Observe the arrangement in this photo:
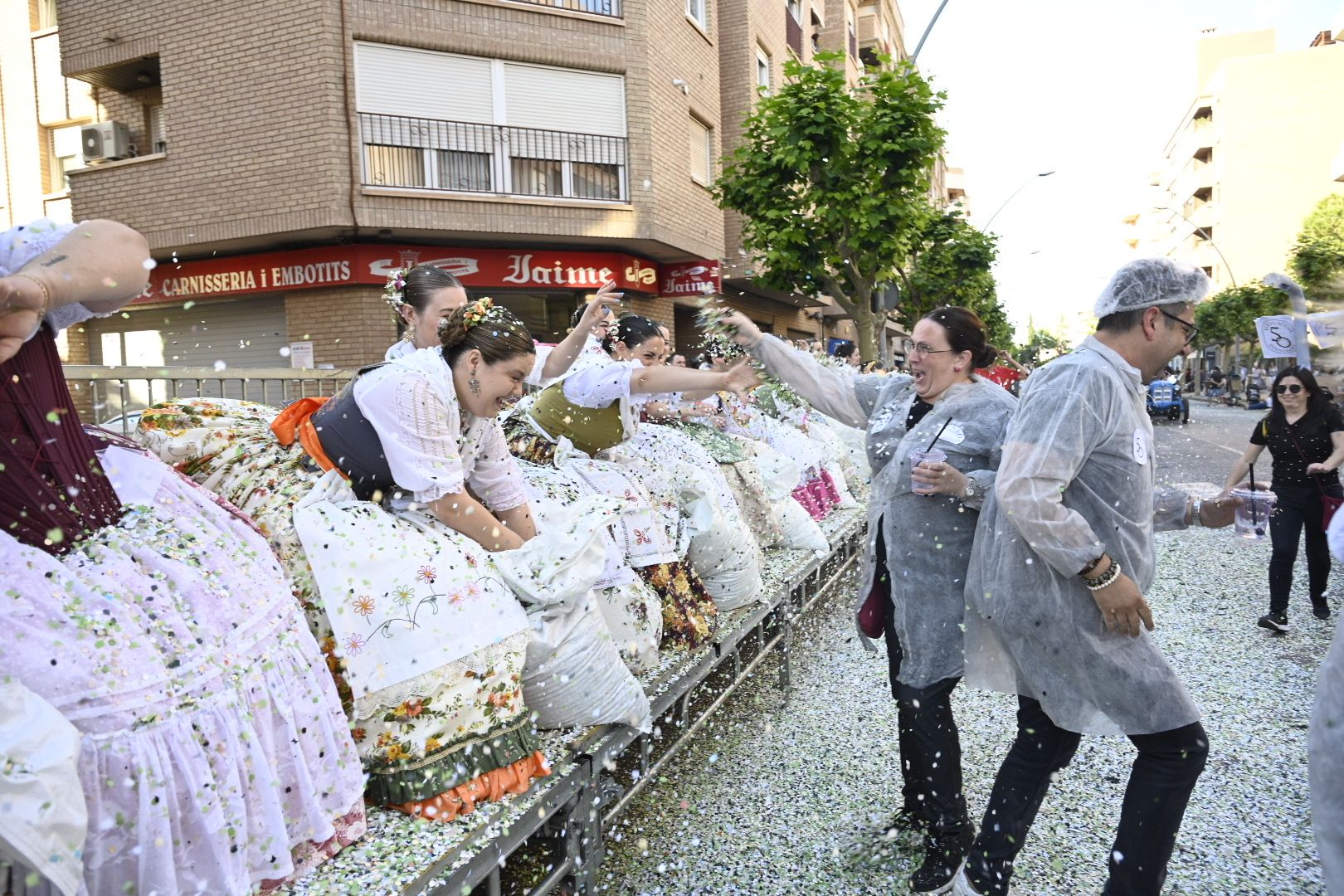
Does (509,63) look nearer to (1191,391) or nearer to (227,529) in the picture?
(227,529)

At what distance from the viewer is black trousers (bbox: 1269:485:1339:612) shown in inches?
212

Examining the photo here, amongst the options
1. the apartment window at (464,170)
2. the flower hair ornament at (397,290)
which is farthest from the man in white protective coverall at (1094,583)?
the apartment window at (464,170)

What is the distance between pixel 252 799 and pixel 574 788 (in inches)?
35.6

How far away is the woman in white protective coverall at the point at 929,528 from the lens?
2727mm

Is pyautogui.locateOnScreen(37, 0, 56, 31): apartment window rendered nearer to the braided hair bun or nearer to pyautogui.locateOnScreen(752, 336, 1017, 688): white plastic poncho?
the braided hair bun

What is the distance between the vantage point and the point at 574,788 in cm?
236

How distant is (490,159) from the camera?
41.4ft

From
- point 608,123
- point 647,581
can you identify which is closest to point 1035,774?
point 647,581

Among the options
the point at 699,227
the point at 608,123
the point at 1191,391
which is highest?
the point at 608,123

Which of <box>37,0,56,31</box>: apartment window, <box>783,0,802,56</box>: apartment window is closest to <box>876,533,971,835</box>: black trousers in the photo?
<box>37,0,56,31</box>: apartment window

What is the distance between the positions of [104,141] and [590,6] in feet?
23.3

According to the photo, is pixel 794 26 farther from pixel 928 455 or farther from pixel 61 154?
pixel 928 455

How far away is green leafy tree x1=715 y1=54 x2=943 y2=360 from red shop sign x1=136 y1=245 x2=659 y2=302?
2.45 meters

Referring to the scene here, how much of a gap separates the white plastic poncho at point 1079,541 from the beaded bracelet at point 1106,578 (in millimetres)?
43
